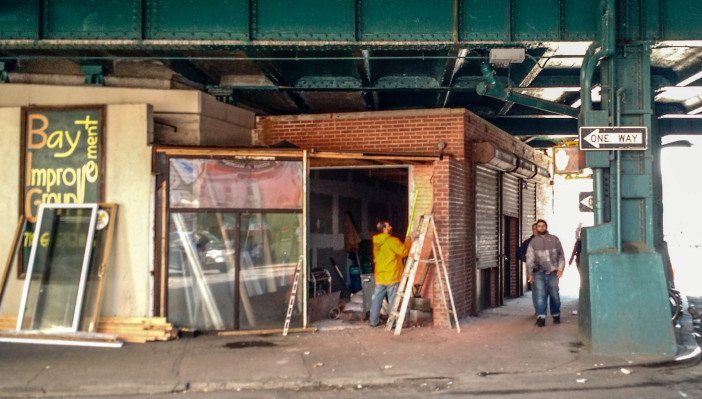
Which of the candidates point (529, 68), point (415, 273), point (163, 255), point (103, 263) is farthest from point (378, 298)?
point (529, 68)

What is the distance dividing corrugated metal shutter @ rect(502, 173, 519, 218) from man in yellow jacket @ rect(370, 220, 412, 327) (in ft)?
17.7

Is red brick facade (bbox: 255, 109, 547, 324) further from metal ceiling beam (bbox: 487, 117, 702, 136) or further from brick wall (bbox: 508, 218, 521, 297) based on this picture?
brick wall (bbox: 508, 218, 521, 297)

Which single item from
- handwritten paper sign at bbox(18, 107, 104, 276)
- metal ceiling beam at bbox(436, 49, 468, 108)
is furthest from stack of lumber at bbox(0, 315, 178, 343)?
metal ceiling beam at bbox(436, 49, 468, 108)

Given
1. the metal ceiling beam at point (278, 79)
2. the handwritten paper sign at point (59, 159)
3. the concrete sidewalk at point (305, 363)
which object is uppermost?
the metal ceiling beam at point (278, 79)

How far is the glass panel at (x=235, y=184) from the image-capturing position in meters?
11.2

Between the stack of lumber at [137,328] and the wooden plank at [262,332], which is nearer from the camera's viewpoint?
the stack of lumber at [137,328]

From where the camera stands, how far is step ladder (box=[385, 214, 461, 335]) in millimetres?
11500

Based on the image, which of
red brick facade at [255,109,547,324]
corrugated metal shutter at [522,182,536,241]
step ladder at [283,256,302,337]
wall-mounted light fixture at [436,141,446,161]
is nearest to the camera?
step ladder at [283,256,302,337]

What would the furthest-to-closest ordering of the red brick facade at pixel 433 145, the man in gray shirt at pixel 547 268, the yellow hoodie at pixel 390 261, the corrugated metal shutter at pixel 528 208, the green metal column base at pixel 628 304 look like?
the corrugated metal shutter at pixel 528 208, the man in gray shirt at pixel 547 268, the red brick facade at pixel 433 145, the yellow hoodie at pixel 390 261, the green metal column base at pixel 628 304

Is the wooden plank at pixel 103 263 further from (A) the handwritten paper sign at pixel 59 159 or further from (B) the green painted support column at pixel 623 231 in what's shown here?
(B) the green painted support column at pixel 623 231

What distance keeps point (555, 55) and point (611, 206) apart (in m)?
2.92

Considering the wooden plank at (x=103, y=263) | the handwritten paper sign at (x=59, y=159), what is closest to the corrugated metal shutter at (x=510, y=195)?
the wooden plank at (x=103, y=263)

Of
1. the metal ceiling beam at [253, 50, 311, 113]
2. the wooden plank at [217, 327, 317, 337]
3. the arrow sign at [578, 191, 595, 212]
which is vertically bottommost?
the wooden plank at [217, 327, 317, 337]

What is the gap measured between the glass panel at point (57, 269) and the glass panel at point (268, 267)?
253 centimetres
